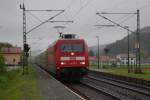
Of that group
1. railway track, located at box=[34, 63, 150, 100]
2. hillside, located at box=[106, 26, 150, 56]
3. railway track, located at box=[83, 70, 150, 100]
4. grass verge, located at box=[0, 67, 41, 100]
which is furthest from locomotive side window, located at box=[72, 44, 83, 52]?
hillside, located at box=[106, 26, 150, 56]

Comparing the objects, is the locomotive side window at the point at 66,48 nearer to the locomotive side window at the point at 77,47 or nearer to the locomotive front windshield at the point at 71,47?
the locomotive front windshield at the point at 71,47

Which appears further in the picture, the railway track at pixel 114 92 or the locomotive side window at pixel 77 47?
the locomotive side window at pixel 77 47

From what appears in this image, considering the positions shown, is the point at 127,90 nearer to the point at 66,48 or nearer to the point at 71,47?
the point at 71,47

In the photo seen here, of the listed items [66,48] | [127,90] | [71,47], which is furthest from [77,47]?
[127,90]

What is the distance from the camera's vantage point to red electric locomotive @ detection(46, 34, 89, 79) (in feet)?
105

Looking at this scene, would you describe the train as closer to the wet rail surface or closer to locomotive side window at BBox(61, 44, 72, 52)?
locomotive side window at BBox(61, 44, 72, 52)

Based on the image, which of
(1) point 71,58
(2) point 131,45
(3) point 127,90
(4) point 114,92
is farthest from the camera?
(2) point 131,45

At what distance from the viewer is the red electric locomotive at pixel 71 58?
105 ft

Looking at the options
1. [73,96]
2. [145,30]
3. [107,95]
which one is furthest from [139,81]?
[145,30]

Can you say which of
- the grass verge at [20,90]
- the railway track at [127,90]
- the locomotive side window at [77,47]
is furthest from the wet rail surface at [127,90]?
the grass verge at [20,90]

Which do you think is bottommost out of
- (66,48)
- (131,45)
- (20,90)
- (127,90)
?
(127,90)

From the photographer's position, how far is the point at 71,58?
1267 inches

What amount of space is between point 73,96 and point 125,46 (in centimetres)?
14474

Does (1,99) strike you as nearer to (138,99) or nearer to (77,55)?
(138,99)
